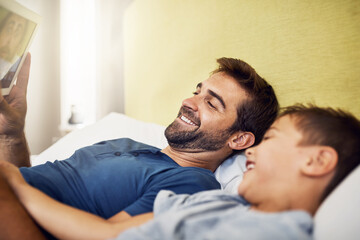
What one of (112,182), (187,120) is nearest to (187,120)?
(187,120)

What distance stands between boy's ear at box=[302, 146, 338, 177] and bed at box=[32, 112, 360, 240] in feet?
0.13

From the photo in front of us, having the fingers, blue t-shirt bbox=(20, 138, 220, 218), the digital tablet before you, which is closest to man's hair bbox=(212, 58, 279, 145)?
blue t-shirt bbox=(20, 138, 220, 218)

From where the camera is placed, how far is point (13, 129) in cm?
120

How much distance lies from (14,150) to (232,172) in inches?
36.6

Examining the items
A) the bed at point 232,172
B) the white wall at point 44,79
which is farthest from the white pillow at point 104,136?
the white wall at point 44,79

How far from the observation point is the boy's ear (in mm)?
549

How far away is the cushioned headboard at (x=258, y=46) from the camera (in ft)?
2.68

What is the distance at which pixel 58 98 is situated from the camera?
2539 millimetres

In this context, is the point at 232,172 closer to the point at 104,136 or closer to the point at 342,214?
the point at 342,214

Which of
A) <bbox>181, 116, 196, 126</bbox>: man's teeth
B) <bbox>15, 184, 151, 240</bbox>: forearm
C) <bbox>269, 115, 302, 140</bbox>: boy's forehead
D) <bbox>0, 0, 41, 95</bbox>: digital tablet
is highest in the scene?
<bbox>0, 0, 41, 95</bbox>: digital tablet

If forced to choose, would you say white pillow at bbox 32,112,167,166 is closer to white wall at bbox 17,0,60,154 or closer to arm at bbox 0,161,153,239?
arm at bbox 0,161,153,239

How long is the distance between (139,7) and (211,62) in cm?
103

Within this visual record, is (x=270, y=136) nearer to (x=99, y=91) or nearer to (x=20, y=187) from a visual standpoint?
(x=20, y=187)

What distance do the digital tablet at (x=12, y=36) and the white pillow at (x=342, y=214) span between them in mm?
1176
